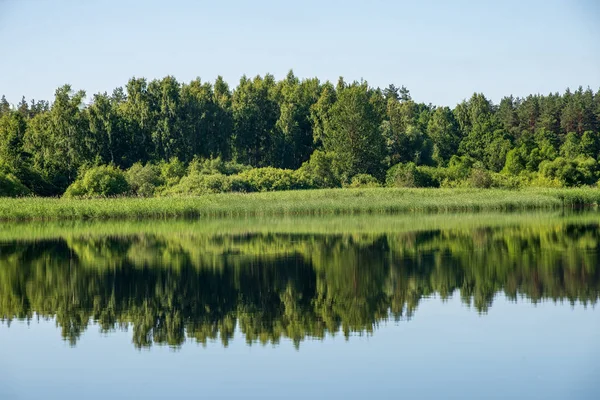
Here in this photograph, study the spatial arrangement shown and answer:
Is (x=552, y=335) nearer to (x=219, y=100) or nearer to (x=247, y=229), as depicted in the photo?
(x=247, y=229)

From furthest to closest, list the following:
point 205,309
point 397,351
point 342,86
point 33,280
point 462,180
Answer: point 342,86 → point 462,180 → point 33,280 → point 205,309 → point 397,351

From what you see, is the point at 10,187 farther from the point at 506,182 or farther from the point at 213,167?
the point at 506,182

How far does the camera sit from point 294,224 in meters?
44.2

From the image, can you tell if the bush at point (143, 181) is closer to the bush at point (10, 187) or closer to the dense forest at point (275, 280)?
the bush at point (10, 187)

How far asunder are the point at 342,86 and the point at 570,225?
5209 cm

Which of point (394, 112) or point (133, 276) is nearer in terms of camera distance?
point (133, 276)

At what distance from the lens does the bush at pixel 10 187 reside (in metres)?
55.7

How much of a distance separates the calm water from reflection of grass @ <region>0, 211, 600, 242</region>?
26.9 ft

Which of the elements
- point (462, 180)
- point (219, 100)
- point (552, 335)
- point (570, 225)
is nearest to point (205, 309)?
point (552, 335)

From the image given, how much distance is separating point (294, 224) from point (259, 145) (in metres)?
38.7

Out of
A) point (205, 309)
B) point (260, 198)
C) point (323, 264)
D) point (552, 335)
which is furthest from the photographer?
point (260, 198)

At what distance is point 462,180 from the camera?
69375 millimetres

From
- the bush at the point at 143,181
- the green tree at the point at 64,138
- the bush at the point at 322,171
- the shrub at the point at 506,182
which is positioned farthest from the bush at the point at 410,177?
the green tree at the point at 64,138

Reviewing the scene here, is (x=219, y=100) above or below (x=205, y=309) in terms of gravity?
above
